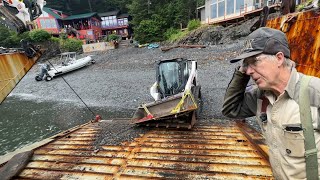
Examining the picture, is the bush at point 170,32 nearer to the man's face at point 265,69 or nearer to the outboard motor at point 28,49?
the outboard motor at point 28,49

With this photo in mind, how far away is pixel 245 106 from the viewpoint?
1838mm

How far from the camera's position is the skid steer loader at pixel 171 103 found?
17.0ft

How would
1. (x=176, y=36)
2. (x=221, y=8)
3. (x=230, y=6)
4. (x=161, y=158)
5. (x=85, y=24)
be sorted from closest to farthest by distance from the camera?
1. (x=161, y=158)
2. (x=230, y=6)
3. (x=221, y=8)
4. (x=176, y=36)
5. (x=85, y=24)

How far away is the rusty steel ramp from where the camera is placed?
10.1 ft

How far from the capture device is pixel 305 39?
3.39 meters

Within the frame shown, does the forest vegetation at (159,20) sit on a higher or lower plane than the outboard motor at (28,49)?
higher

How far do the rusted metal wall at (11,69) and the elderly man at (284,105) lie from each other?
269 inches

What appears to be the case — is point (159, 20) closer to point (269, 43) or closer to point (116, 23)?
point (116, 23)

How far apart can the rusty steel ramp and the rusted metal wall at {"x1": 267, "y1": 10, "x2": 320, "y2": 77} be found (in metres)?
1.59

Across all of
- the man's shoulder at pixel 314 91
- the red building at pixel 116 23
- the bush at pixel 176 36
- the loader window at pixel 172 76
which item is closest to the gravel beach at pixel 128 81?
the loader window at pixel 172 76

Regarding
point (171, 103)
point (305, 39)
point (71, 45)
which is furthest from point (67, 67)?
point (305, 39)

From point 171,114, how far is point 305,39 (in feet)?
10.5

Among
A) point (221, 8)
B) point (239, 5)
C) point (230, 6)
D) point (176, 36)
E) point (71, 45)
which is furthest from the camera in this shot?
point (71, 45)

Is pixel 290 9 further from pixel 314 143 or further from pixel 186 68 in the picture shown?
pixel 314 143
